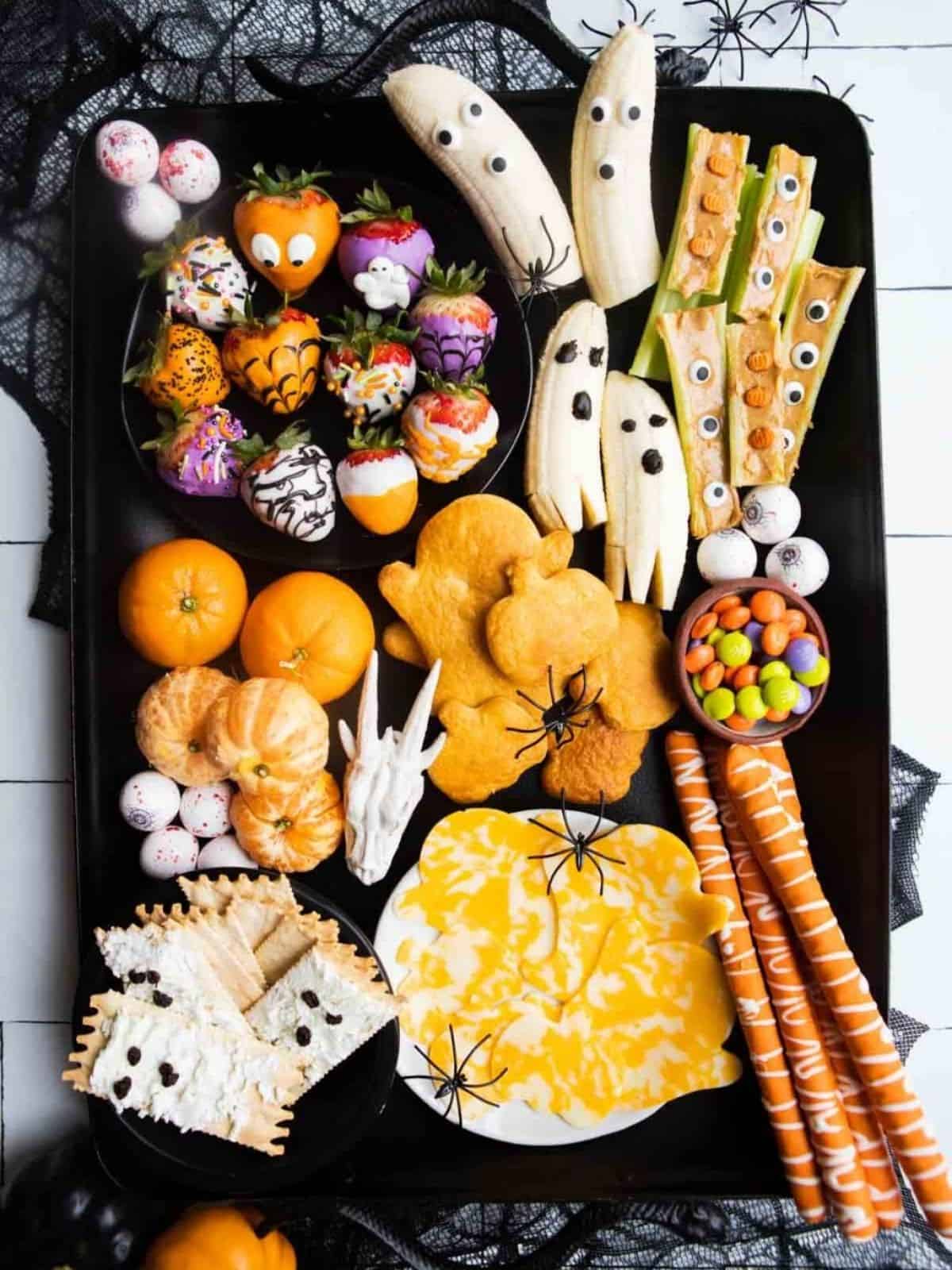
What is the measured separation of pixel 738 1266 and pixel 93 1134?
932mm

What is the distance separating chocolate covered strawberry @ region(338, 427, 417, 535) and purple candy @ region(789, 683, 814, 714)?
0.56 meters

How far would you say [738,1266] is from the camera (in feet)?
5.20

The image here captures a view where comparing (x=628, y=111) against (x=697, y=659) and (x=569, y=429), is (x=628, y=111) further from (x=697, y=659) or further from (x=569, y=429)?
(x=697, y=659)

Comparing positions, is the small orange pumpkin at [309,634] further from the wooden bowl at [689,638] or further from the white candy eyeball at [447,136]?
the white candy eyeball at [447,136]

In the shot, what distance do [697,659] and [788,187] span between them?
64 cm

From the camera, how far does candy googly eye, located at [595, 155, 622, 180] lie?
4.72 feet

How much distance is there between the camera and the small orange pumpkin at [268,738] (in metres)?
1.35

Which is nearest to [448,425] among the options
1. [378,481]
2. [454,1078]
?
[378,481]

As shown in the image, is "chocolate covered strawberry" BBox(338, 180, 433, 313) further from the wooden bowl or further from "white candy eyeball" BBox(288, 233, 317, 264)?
the wooden bowl

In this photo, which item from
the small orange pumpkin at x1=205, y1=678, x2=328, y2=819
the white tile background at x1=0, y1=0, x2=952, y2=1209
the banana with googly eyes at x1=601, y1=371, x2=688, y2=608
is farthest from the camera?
the white tile background at x1=0, y1=0, x2=952, y2=1209

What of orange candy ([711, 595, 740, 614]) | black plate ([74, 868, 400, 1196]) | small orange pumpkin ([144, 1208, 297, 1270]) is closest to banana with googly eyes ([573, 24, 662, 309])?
orange candy ([711, 595, 740, 614])

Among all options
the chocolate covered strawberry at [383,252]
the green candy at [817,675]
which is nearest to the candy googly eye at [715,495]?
the green candy at [817,675]

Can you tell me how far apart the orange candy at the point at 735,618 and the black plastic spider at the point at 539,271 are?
0.51 metres

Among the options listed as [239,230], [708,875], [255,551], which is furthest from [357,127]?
[708,875]
